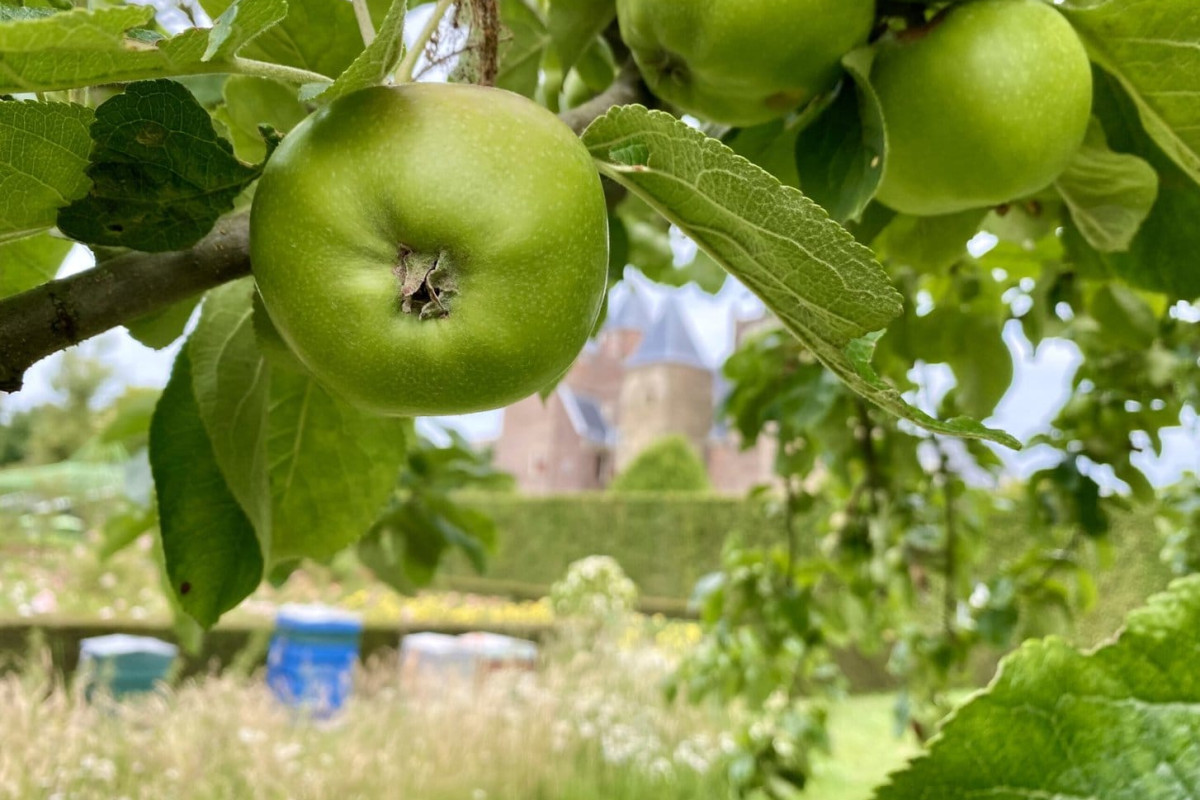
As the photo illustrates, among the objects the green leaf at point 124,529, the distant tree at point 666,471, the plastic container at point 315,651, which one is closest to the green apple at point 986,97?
the green leaf at point 124,529

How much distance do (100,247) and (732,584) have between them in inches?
96.1

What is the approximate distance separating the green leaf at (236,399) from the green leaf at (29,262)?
0.11 metres

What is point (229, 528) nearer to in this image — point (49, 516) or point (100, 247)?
point (100, 247)

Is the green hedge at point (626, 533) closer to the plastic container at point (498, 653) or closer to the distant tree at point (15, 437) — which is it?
the plastic container at point (498, 653)

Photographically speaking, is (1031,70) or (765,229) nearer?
(765,229)

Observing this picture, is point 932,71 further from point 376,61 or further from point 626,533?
point 626,533

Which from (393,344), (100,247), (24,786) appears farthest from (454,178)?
(24,786)

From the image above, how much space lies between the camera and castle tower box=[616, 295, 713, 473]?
29828mm

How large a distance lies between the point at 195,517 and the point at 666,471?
54.7ft

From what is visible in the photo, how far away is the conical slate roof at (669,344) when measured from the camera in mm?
31150

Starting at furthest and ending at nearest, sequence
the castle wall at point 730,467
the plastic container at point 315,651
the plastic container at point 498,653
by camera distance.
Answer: the castle wall at point 730,467
the plastic container at point 498,653
the plastic container at point 315,651

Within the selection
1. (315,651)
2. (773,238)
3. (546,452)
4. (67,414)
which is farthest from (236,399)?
(546,452)

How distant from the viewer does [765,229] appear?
0.50 meters

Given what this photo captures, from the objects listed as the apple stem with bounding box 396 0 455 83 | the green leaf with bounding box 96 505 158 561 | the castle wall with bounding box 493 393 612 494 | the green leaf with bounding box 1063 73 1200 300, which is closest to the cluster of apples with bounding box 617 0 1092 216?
the green leaf with bounding box 1063 73 1200 300
